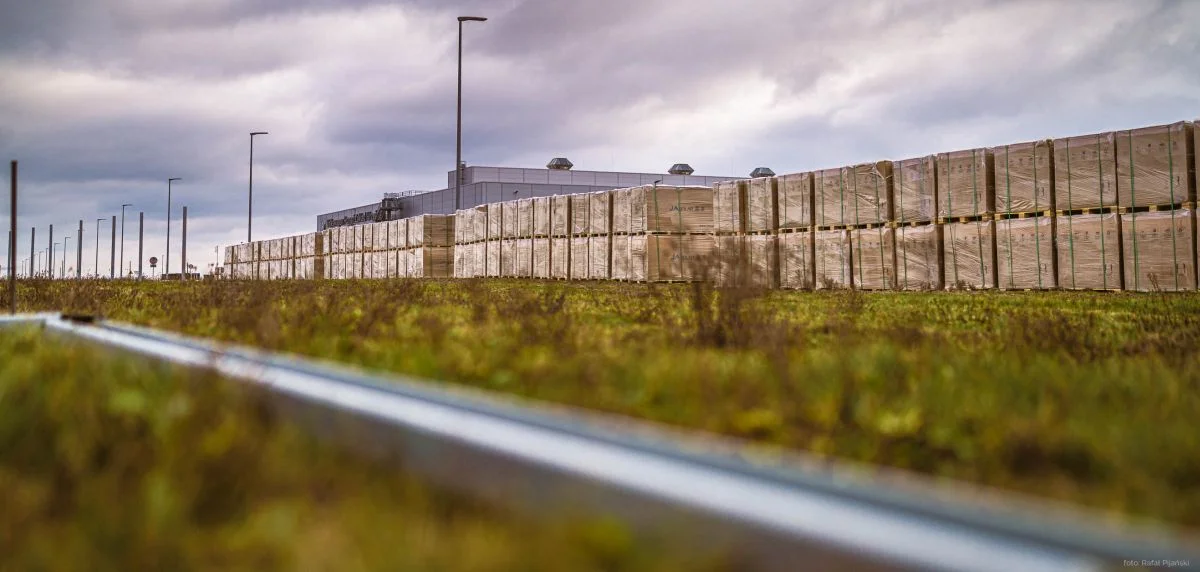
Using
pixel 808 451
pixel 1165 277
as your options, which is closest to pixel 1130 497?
pixel 808 451

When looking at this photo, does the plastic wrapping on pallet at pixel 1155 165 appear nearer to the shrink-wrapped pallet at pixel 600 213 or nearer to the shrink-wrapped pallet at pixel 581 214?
the shrink-wrapped pallet at pixel 600 213

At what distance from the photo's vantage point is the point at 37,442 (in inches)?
94.1

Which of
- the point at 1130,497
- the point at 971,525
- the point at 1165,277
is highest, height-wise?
the point at 1165,277

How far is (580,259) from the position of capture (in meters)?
21.3

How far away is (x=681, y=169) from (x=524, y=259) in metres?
53.2

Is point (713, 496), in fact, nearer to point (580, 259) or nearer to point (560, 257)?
point (580, 259)

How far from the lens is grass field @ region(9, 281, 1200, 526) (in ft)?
7.89

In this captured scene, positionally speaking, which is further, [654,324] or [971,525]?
[654,324]

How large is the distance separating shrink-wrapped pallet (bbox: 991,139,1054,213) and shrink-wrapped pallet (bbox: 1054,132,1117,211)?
150 mm

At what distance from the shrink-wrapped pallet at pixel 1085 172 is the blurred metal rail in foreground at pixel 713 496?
44.4 feet

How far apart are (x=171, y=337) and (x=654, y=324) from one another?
140 inches

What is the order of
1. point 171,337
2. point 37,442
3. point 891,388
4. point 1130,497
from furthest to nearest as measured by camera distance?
point 171,337, point 891,388, point 37,442, point 1130,497

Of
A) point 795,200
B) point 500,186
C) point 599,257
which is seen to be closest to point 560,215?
point 599,257

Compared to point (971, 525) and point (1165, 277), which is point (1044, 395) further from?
point (1165, 277)
